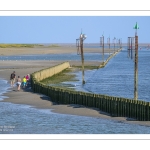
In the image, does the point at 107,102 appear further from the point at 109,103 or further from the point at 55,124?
the point at 55,124

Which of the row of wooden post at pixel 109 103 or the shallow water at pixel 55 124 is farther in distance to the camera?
the row of wooden post at pixel 109 103

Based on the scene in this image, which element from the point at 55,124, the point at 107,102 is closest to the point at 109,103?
the point at 107,102

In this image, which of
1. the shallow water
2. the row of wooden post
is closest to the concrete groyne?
the row of wooden post

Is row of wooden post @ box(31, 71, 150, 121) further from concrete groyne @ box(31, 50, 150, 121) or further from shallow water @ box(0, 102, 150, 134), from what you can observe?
shallow water @ box(0, 102, 150, 134)

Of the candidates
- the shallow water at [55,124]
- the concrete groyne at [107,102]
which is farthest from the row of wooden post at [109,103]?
the shallow water at [55,124]

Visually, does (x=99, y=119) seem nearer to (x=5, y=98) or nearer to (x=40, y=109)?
(x=40, y=109)

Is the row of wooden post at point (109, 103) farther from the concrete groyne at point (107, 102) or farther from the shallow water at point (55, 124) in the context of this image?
the shallow water at point (55, 124)

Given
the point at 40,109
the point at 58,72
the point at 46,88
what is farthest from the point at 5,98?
the point at 58,72

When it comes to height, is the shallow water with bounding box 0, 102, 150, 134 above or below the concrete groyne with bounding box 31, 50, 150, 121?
below

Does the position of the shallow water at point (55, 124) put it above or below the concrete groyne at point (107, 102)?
below

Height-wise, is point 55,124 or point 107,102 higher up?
point 107,102

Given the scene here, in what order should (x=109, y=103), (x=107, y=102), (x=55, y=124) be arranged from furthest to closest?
(x=107, y=102)
(x=109, y=103)
(x=55, y=124)
